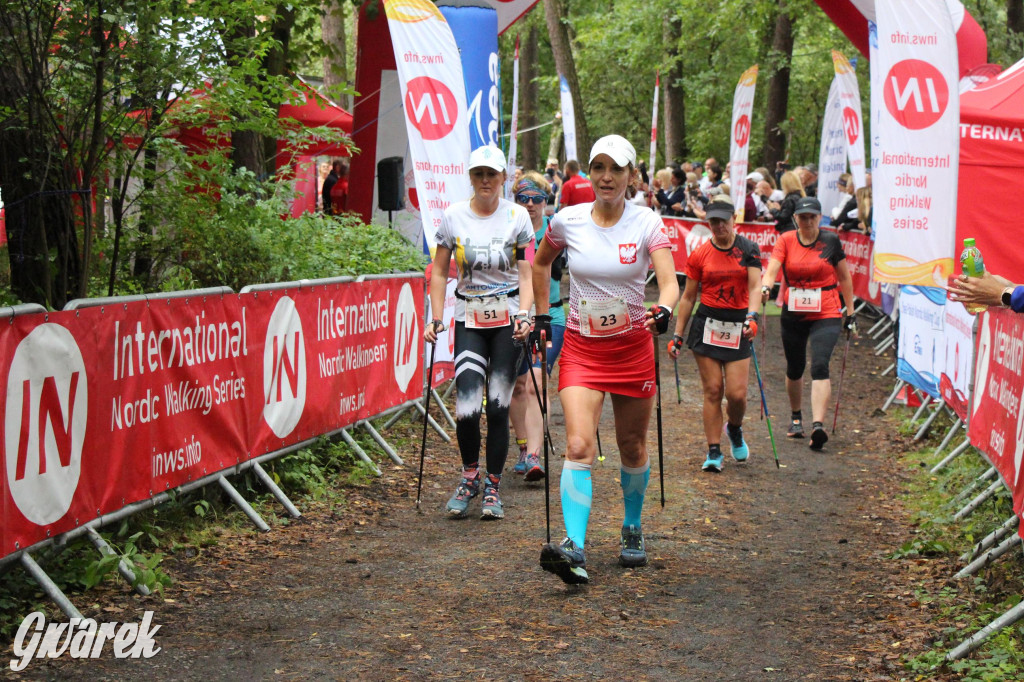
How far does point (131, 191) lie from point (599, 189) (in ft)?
17.1

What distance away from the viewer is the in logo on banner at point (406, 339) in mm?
9961

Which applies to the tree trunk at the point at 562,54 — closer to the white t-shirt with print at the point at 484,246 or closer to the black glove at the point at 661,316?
the white t-shirt with print at the point at 484,246

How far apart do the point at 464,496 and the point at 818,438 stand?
4.08m

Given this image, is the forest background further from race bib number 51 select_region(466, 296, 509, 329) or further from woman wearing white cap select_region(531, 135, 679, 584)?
woman wearing white cap select_region(531, 135, 679, 584)

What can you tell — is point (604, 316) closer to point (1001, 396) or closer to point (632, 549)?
point (632, 549)

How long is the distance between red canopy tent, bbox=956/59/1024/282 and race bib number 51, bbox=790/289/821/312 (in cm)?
262

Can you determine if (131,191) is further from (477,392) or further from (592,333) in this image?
(592,333)

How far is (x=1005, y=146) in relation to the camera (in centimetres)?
1222

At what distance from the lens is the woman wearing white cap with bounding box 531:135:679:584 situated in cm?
602

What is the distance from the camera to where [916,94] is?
8.85 metres

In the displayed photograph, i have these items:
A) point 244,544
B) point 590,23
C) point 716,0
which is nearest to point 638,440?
point 244,544

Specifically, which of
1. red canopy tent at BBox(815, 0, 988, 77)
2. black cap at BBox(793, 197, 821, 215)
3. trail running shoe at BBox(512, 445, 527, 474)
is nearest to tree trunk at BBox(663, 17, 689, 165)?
red canopy tent at BBox(815, 0, 988, 77)

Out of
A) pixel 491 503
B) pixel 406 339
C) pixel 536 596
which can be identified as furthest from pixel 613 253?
pixel 406 339

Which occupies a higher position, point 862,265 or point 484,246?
point 484,246
